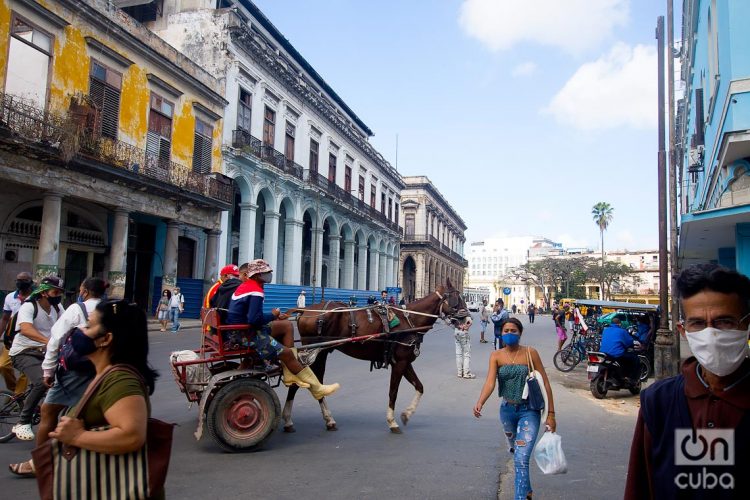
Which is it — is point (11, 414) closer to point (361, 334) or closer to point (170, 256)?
point (361, 334)

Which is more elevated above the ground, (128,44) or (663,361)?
(128,44)

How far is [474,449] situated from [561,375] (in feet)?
24.9

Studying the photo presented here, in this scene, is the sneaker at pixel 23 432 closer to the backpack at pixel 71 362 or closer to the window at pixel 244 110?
the backpack at pixel 71 362

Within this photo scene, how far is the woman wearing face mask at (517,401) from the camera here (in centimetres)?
409

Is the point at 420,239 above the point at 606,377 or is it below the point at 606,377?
above

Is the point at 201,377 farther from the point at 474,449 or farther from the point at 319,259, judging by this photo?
the point at 319,259

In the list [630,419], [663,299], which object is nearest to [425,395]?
[630,419]

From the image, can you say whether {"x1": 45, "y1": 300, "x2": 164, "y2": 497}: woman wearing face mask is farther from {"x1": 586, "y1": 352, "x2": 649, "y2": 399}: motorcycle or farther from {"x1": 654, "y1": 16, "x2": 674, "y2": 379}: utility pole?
{"x1": 654, "y1": 16, "x2": 674, "y2": 379}: utility pole

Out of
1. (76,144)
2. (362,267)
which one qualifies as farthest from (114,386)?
(362,267)

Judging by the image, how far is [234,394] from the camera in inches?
223

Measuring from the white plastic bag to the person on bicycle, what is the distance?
6487 millimetres

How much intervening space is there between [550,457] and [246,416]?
3308 millimetres

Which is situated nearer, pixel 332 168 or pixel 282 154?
pixel 282 154

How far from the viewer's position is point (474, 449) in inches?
237
